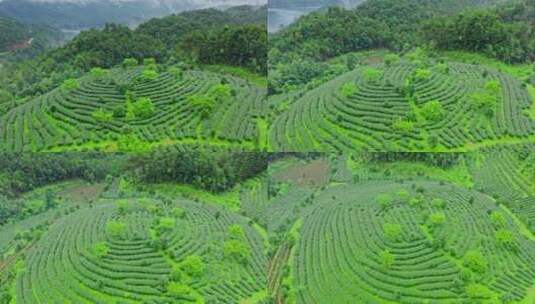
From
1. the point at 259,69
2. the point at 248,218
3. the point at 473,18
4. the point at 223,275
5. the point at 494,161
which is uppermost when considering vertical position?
the point at 473,18

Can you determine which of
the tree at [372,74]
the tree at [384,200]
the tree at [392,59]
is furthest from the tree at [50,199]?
the tree at [392,59]

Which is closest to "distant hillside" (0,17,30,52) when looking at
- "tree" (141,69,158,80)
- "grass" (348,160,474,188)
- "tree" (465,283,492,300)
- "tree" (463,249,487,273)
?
"tree" (141,69,158,80)

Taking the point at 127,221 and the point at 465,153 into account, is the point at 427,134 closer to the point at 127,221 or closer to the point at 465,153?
the point at 465,153

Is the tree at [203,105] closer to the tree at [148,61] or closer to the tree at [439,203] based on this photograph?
the tree at [148,61]

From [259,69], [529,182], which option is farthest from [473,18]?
[259,69]

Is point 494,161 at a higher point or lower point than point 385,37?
lower
